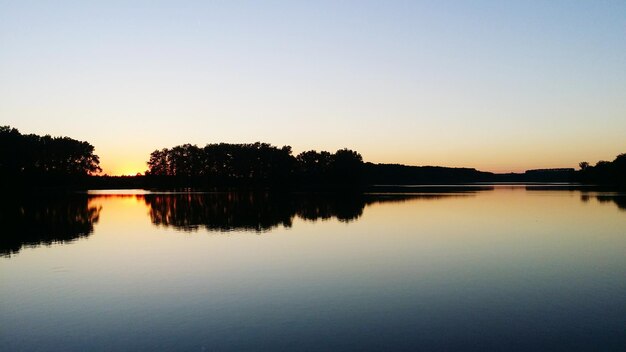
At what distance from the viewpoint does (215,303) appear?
1558cm

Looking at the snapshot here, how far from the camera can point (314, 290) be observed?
677 inches

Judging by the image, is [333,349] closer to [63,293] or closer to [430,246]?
[63,293]

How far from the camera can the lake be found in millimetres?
12195

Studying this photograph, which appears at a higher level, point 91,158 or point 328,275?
point 91,158

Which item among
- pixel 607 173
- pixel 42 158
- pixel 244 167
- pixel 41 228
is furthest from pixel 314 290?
pixel 607 173

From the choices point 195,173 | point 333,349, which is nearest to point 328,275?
point 333,349

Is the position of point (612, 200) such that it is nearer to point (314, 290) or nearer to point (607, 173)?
point (314, 290)

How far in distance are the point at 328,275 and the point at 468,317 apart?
23.4ft

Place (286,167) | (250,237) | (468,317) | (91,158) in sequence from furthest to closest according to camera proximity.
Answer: (286,167)
(91,158)
(250,237)
(468,317)

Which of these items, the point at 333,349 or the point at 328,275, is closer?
the point at 333,349

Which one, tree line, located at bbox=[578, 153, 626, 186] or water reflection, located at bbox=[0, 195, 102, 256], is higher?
tree line, located at bbox=[578, 153, 626, 186]

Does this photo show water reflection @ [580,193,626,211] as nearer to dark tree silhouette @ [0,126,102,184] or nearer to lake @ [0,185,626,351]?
lake @ [0,185,626,351]

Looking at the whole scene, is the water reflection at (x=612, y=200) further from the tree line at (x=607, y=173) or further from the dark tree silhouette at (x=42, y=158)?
the dark tree silhouette at (x=42, y=158)

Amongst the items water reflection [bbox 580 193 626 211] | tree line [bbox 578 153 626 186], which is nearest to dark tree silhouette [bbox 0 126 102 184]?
water reflection [bbox 580 193 626 211]
